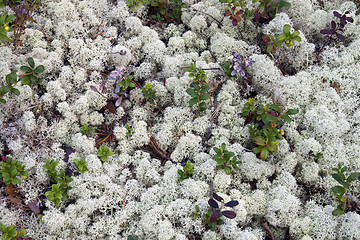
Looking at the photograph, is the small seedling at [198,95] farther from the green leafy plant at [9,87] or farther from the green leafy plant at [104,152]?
the green leafy plant at [9,87]

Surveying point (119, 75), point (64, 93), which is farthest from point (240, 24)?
point (64, 93)

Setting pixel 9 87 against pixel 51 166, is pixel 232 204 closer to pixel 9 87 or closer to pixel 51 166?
pixel 51 166

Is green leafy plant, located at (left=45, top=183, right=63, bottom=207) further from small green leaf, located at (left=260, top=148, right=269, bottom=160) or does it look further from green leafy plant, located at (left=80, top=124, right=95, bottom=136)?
small green leaf, located at (left=260, top=148, right=269, bottom=160)

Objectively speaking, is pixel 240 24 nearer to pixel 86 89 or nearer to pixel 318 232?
pixel 86 89

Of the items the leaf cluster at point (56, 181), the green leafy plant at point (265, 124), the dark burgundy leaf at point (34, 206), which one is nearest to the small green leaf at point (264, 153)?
the green leafy plant at point (265, 124)

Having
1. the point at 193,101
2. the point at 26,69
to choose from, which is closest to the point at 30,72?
the point at 26,69

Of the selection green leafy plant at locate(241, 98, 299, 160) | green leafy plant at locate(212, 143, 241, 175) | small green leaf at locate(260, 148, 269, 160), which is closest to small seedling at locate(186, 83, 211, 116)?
green leafy plant at locate(241, 98, 299, 160)
